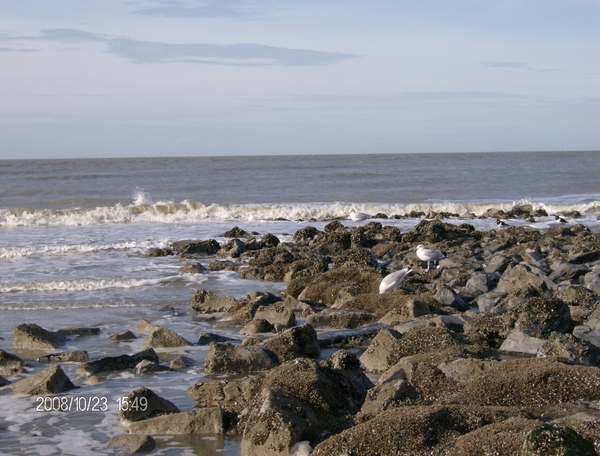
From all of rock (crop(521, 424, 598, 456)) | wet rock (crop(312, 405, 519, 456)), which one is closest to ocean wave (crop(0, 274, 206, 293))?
wet rock (crop(312, 405, 519, 456))

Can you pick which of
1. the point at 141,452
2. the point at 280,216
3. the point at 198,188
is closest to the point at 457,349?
the point at 141,452

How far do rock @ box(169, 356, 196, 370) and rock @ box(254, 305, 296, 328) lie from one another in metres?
1.84

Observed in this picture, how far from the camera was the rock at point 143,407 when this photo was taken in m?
6.09

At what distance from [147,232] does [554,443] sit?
67.1ft

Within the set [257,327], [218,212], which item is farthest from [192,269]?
[218,212]

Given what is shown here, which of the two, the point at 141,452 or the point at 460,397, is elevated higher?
the point at 460,397

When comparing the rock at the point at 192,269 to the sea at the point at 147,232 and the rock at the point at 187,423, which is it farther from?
the rock at the point at 187,423

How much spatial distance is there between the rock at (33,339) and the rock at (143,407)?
3.17 meters

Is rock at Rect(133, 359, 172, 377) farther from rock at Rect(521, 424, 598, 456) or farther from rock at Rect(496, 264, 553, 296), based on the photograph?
rock at Rect(496, 264, 553, 296)

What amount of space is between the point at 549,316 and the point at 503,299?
1773 millimetres

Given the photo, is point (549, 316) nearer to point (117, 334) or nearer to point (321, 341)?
point (321, 341)

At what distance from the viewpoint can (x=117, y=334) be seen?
9344 mm

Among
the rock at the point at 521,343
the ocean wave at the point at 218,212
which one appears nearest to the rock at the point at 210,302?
the rock at the point at 521,343

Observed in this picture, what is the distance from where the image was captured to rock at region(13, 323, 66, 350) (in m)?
8.93
